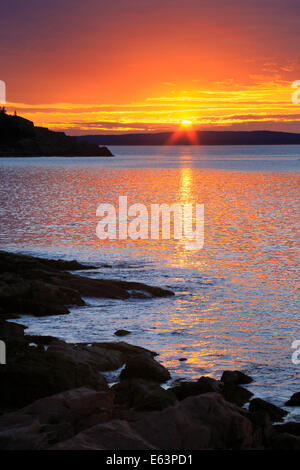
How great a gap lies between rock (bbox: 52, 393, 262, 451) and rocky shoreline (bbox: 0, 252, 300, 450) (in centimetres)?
2

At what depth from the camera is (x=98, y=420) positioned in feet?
34.0

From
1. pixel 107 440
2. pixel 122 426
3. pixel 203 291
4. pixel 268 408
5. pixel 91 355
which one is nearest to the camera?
pixel 107 440

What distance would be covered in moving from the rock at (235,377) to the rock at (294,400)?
1450 mm

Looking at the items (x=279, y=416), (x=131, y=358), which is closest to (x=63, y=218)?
(x=131, y=358)

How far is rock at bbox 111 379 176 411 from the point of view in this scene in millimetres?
11047

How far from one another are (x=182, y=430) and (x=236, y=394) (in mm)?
3934

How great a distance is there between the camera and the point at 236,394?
13.5 m

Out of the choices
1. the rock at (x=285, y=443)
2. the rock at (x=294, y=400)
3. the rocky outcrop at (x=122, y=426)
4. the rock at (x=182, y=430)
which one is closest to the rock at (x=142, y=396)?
the rock at (x=182, y=430)

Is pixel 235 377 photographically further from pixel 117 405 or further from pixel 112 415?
pixel 112 415

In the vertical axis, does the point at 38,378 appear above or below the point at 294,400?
above

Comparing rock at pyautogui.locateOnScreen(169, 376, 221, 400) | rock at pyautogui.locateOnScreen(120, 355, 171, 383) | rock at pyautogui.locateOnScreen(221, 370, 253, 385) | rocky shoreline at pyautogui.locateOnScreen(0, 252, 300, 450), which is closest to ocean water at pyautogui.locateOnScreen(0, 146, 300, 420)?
rock at pyautogui.locateOnScreen(221, 370, 253, 385)

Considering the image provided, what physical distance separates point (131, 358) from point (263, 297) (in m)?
9.86

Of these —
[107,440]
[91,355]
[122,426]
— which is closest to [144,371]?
[91,355]
